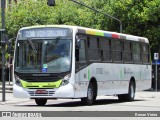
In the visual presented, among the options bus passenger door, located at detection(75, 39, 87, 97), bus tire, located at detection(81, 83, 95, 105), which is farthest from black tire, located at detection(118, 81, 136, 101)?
bus passenger door, located at detection(75, 39, 87, 97)

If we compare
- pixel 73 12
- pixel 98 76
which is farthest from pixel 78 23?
pixel 98 76

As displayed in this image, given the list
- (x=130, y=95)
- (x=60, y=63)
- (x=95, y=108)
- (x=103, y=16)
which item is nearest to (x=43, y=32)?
(x=60, y=63)

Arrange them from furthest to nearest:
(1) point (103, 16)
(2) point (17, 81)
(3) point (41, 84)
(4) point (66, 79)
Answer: (1) point (103, 16)
(2) point (17, 81)
(3) point (41, 84)
(4) point (66, 79)

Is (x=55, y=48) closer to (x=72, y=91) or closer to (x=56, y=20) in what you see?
(x=72, y=91)

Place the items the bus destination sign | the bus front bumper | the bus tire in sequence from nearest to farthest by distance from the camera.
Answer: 1. the bus front bumper
2. the bus destination sign
3. the bus tire

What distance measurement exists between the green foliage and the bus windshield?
23.3 metres

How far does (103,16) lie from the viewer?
46562 millimetres

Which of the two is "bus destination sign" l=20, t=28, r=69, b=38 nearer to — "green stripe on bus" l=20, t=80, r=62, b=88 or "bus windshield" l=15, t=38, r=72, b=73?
"bus windshield" l=15, t=38, r=72, b=73

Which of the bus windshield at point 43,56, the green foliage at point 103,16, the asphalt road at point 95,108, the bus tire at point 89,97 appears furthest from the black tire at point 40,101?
the green foliage at point 103,16

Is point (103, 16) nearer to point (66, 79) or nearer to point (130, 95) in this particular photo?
point (130, 95)

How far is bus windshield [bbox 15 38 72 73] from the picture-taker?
2109 centimetres

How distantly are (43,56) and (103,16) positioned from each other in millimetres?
25764

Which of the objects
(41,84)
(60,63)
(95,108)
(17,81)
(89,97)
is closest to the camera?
(95,108)

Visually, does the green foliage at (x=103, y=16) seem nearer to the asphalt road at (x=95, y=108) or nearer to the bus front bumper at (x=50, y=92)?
the asphalt road at (x=95, y=108)
